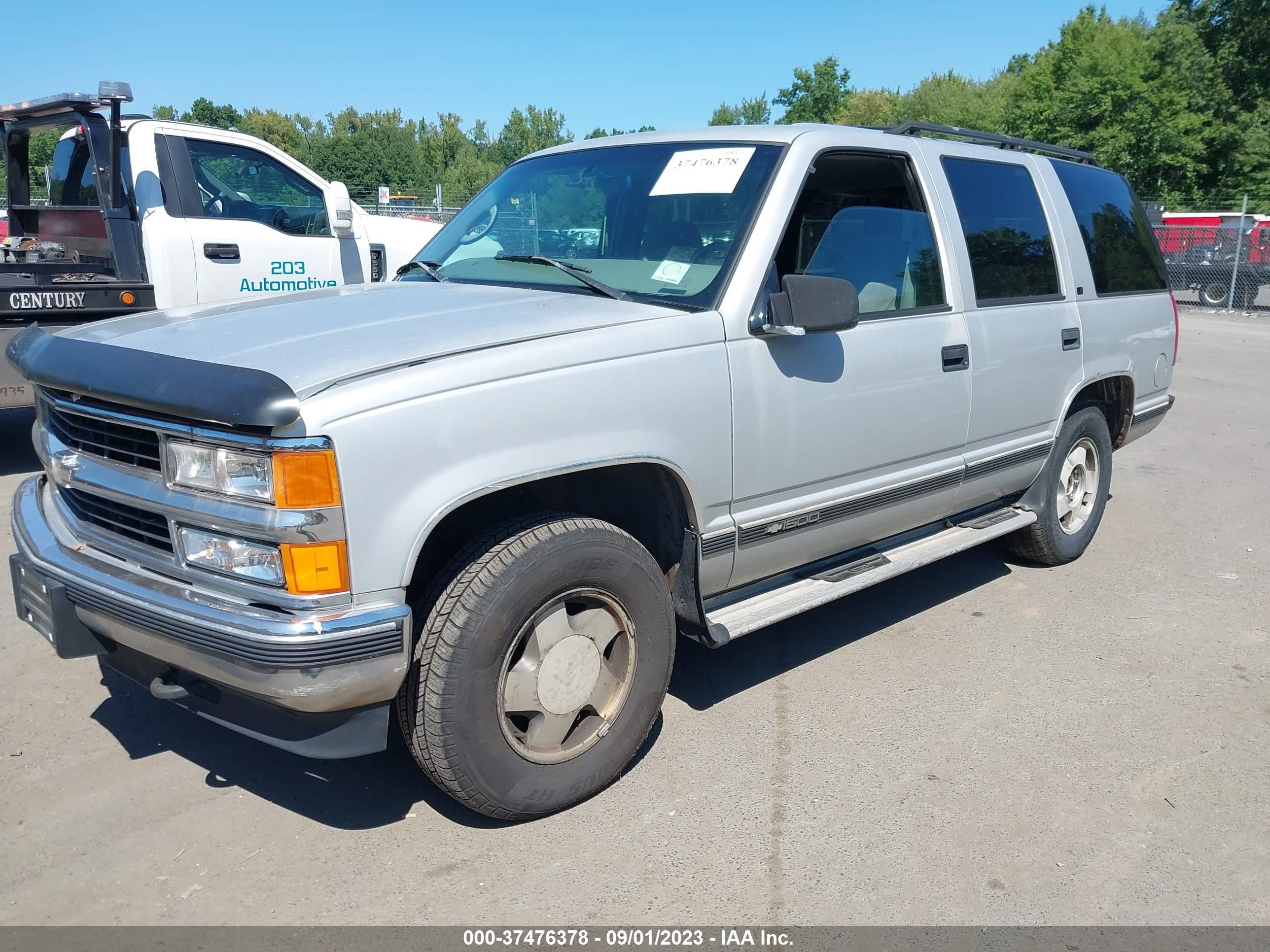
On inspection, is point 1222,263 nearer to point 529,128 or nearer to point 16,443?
point 16,443

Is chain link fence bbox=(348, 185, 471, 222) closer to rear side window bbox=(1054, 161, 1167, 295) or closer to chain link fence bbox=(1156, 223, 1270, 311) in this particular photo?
rear side window bbox=(1054, 161, 1167, 295)

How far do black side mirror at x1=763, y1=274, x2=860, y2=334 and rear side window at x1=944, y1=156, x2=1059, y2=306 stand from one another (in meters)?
1.22

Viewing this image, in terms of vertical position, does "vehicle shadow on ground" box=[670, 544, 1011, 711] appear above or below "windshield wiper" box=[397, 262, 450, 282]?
below

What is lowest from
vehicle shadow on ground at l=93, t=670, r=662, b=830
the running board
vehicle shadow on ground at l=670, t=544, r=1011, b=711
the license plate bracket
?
vehicle shadow on ground at l=670, t=544, r=1011, b=711

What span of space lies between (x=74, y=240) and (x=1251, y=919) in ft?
26.4

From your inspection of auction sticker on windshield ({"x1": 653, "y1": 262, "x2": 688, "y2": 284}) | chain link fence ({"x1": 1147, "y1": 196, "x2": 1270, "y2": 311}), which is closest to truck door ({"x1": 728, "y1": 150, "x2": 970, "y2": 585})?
auction sticker on windshield ({"x1": 653, "y1": 262, "x2": 688, "y2": 284})

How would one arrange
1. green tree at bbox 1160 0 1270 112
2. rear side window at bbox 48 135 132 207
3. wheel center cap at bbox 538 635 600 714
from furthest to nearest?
green tree at bbox 1160 0 1270 112
rear side window at bbox 48 135 132 207
wheel center cap at bbox 538 635 600 714

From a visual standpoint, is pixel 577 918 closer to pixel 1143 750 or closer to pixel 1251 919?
pixel 1251 919

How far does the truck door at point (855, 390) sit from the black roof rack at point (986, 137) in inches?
18.1

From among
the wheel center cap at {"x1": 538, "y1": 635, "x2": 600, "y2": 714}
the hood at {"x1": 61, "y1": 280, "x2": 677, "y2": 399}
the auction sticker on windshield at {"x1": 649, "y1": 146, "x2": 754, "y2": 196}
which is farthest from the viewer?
the auction sticker on windshield at {"x1": 649, "y1": 146, "x2": 754, "y2": 196}

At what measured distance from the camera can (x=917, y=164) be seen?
4.18 m

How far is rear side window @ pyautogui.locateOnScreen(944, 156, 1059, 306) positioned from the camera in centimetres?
436

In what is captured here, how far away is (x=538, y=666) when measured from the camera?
9.61ft

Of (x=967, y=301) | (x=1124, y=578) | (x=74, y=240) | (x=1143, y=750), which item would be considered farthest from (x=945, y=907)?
(x=74, y=240)
